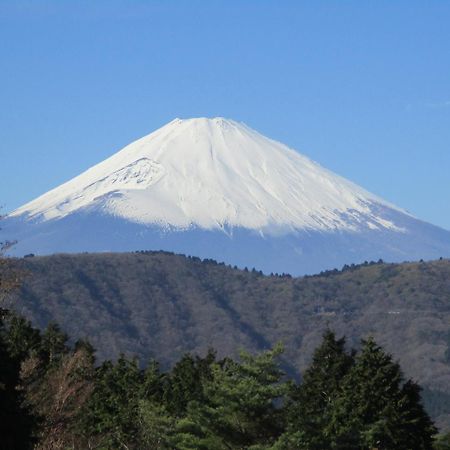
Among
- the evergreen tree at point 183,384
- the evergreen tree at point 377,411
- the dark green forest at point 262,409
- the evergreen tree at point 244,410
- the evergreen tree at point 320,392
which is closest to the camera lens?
the dark green forest at point 262,409

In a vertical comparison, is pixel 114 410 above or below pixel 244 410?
above

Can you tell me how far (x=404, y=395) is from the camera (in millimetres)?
33156

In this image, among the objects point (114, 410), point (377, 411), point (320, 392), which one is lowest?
point (114, 410)

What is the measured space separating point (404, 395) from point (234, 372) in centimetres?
553

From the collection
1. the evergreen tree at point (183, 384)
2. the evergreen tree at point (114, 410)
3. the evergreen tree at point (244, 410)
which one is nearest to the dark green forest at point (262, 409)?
the evergreen tree at point (244, 410)

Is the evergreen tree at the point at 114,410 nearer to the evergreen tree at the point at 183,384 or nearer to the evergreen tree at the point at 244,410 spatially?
the evergreen tree at the point at 183,384

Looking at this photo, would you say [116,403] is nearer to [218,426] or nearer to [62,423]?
[62,423]

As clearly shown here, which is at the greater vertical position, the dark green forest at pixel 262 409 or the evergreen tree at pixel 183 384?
the evergreen tree at pixel 183 384

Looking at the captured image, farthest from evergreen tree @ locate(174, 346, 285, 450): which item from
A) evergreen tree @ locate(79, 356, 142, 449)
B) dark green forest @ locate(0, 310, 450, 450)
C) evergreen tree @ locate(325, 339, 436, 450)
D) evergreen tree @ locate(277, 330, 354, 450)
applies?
evergreen tree @ locate(79, 356, 142, 449)

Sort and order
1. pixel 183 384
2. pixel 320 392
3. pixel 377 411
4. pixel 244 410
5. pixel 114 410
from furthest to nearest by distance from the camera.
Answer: pixel 114 410, pixel 183 384, pixel 320 392, pixel 377 411, pixel 244 410

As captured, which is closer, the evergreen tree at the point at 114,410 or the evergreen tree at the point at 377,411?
the evergreen tree at the point at 377,411

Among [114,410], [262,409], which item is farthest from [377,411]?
[114,410]

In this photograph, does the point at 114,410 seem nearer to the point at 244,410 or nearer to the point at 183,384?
the point at 183,384

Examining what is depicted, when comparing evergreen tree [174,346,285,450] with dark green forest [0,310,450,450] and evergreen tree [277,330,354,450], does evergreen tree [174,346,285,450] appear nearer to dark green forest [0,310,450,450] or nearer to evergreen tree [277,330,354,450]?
dark green forest [0,310,450,450]
